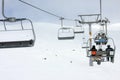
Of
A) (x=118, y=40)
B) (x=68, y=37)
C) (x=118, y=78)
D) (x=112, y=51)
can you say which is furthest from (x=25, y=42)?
(x=118, y=40)

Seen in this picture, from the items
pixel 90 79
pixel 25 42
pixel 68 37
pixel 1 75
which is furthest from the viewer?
pixel 1 75

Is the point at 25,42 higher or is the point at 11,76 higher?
the point at 25,42

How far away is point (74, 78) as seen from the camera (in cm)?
2464

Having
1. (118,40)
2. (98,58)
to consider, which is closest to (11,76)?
(98,58)

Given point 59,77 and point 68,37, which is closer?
point 68,37

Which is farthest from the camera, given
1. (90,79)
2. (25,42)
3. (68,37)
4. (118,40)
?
(118,40)

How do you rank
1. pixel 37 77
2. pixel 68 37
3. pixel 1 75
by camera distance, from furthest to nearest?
pixel 1 75 → pixel 37 77 → pixel 68 37

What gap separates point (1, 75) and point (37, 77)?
10.6 feet

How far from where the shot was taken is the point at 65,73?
27359 millimetres

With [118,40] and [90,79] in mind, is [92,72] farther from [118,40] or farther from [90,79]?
[118,40]

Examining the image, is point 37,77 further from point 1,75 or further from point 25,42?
point 25,42

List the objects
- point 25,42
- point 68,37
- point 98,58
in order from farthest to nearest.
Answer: point 98,58, point 68,37, point 25,42

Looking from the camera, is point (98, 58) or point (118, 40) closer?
point (98, 58)

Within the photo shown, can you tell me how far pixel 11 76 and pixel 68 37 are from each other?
12.3m
